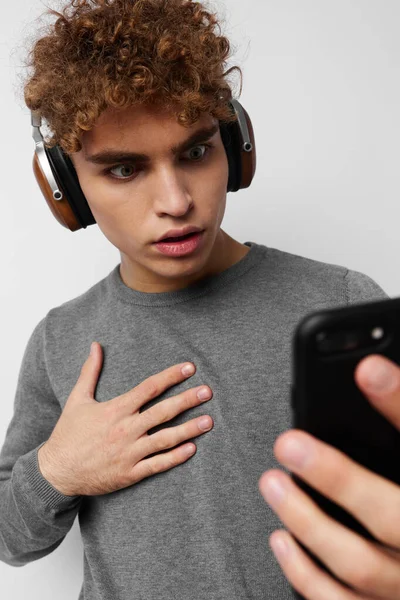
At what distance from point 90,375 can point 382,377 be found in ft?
2.60

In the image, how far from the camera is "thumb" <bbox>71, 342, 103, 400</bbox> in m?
1.19

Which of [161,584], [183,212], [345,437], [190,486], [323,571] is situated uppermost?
[183,212]

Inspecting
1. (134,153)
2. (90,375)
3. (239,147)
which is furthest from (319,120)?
(90,375)

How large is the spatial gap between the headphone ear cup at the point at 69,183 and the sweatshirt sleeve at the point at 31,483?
1.05 ft

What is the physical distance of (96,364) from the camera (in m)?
1.20

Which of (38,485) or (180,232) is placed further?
(38,485)

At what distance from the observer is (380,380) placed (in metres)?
0.49

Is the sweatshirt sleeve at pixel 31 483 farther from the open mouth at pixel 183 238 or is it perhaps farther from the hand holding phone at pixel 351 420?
the hand holding phone at pixel 351 420

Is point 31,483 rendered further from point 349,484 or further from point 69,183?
point 349,484

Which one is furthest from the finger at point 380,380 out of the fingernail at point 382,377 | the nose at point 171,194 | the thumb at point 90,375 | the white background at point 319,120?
the white background at point 319,120

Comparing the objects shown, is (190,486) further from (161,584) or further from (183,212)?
(183,212)

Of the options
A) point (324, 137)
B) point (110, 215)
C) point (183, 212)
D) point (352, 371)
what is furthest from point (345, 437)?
point (324, 137)

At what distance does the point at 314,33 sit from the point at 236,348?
36.4 inches

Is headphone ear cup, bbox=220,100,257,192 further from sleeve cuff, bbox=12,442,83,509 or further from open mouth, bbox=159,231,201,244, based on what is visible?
sleeve cuff, bbox=12,442,83,509
